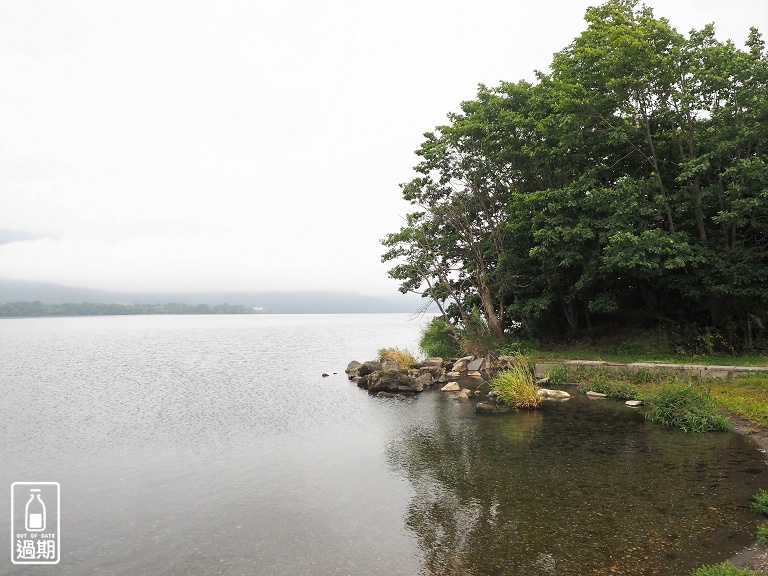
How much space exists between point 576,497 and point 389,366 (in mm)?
18859

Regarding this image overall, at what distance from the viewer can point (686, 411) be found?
15797mm

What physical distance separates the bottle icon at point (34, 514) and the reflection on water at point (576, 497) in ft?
26.6

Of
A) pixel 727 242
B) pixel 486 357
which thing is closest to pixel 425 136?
pixel 486 357

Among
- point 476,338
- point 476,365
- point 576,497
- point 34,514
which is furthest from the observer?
point 476,338

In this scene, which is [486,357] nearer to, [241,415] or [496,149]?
[496,149]

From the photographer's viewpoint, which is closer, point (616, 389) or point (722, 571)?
point (722, 571)

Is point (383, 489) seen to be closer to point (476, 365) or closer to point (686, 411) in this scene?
point (686, 411)

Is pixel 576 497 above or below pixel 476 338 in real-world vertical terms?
below

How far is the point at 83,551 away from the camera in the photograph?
8641 millimetres

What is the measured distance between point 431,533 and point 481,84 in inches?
1332

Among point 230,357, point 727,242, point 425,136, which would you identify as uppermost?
point 425,136

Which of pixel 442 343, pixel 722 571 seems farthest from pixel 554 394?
pixel 442 343

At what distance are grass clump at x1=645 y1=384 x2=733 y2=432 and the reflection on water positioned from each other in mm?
708

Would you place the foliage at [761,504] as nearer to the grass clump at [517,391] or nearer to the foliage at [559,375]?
the grass clump at [517,391]
